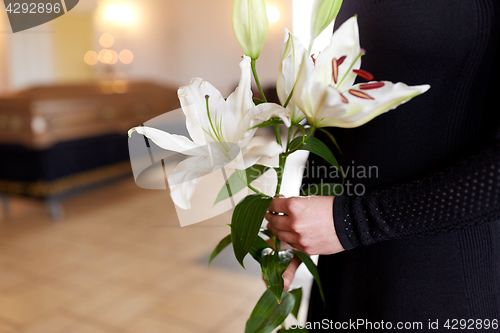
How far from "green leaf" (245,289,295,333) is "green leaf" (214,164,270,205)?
0.17 metres

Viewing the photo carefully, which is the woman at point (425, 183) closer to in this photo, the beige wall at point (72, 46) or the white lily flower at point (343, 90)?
the white lily flower at point (343, 90)

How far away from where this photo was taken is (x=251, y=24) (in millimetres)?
548

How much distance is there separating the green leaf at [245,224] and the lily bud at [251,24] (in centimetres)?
20

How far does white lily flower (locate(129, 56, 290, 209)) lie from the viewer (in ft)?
1.73

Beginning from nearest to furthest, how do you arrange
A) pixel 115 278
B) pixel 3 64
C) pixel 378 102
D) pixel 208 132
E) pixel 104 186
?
1. pixel 378 102
2. pixel 208 132
3. pixel 115 278
4. pixel 104 186
5. pixel 3 64

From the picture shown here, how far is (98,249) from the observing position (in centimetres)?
A: 281

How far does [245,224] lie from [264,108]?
154 mm

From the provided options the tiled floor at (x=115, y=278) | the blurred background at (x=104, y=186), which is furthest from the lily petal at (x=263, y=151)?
the tiled floor at (x=115, y=278)

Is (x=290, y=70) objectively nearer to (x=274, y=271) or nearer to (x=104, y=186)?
(x=274, y=271)

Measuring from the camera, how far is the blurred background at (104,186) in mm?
2131

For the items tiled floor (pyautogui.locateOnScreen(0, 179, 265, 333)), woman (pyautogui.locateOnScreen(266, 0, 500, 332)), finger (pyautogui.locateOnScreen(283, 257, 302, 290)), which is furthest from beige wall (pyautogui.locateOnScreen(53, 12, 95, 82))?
woman (pyautogui.locateOnScreen(266, 0, 500, 332))

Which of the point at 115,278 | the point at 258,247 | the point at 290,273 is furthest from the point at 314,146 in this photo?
the point at 115,278

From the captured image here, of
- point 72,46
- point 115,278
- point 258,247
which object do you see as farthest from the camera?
point 72,46

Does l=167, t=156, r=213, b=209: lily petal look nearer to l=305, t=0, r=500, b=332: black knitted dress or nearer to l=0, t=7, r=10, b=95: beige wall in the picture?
l=305, t=0, r=500, b=332: black knitted dress
